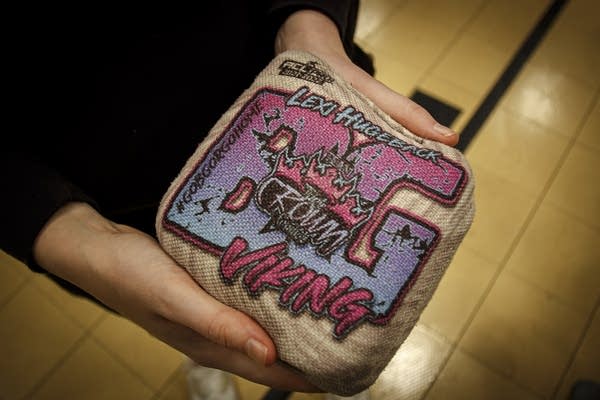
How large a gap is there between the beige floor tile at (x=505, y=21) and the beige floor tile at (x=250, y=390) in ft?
6.12

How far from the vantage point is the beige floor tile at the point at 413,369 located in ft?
4.55

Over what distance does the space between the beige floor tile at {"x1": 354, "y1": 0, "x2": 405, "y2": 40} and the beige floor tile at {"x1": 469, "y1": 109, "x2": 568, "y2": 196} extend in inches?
29.5

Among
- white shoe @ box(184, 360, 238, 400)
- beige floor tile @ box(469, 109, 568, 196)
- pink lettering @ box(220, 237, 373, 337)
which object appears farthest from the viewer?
beige floor tile @ box(469, 109, 568, 196)

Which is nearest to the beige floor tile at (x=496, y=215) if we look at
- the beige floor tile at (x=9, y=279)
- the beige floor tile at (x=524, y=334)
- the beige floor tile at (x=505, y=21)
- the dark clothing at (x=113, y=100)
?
the beige floor tile at (x=524, y=334)

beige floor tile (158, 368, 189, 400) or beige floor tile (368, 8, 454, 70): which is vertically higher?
beige floor tile (368, 8, 454, 70)

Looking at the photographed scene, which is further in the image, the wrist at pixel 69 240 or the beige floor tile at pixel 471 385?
the beige floor tile at pixel 471 385

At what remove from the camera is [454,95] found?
6.07 feet

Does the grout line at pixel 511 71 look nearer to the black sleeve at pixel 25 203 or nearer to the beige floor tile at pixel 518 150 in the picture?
the beige floor tile at pixel 518 150

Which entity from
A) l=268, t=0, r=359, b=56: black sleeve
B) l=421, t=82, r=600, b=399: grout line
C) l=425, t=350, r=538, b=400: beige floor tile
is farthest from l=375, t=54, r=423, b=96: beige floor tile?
l=425, t=350, r=538, b=400: beige floor tile

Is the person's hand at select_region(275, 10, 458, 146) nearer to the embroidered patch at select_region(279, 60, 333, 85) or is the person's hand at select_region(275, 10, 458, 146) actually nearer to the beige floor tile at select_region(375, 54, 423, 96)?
the embroidered patch at select_region(279, 60, 333, 85)

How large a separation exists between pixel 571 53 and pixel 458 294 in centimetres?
134

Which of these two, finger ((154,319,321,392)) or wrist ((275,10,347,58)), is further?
wrist ((275,10,347,58))

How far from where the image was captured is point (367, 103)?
72cm

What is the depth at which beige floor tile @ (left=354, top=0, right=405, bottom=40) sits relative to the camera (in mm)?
2061
